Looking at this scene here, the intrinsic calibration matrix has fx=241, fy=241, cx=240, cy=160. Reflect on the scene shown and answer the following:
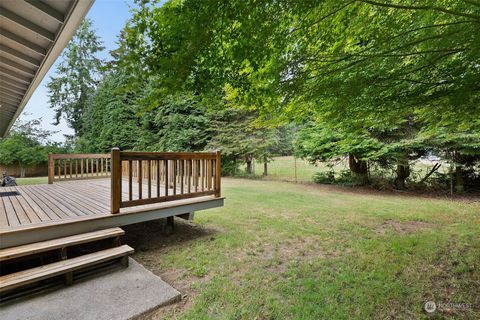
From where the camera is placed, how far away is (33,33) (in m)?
2.33

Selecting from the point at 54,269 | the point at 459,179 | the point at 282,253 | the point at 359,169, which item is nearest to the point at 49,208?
the point at 54,269

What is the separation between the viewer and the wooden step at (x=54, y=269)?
2.07 m

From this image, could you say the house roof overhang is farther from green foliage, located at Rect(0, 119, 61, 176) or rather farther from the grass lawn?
green foliage, located at Rect(0, 119, 61, 176)

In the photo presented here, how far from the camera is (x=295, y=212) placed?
5.62 metres

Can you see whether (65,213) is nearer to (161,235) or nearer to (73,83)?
(161,235)

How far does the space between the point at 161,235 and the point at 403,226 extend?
4.48 meters

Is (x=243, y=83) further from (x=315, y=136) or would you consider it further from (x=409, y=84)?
(x=315, y=136)

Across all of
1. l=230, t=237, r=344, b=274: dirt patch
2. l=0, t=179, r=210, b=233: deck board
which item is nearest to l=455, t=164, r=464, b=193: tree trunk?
l=230, t=237, r=344, b=274: dirt patch

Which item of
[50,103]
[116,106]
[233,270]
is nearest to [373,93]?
[233,270]

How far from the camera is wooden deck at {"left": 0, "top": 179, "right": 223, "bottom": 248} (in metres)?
2.57

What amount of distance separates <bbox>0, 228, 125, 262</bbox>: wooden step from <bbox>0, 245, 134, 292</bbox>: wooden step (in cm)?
16

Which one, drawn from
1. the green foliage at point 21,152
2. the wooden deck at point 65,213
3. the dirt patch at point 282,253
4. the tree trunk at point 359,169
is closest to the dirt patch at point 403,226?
the dirt patch at point 282,253

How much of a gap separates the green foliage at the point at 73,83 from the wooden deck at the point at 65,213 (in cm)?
1792

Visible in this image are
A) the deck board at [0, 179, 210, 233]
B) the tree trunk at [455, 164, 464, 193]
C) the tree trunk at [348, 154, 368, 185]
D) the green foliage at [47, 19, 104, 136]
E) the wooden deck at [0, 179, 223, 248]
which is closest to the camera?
the wooden deck at [0, 179, 223, 248]
